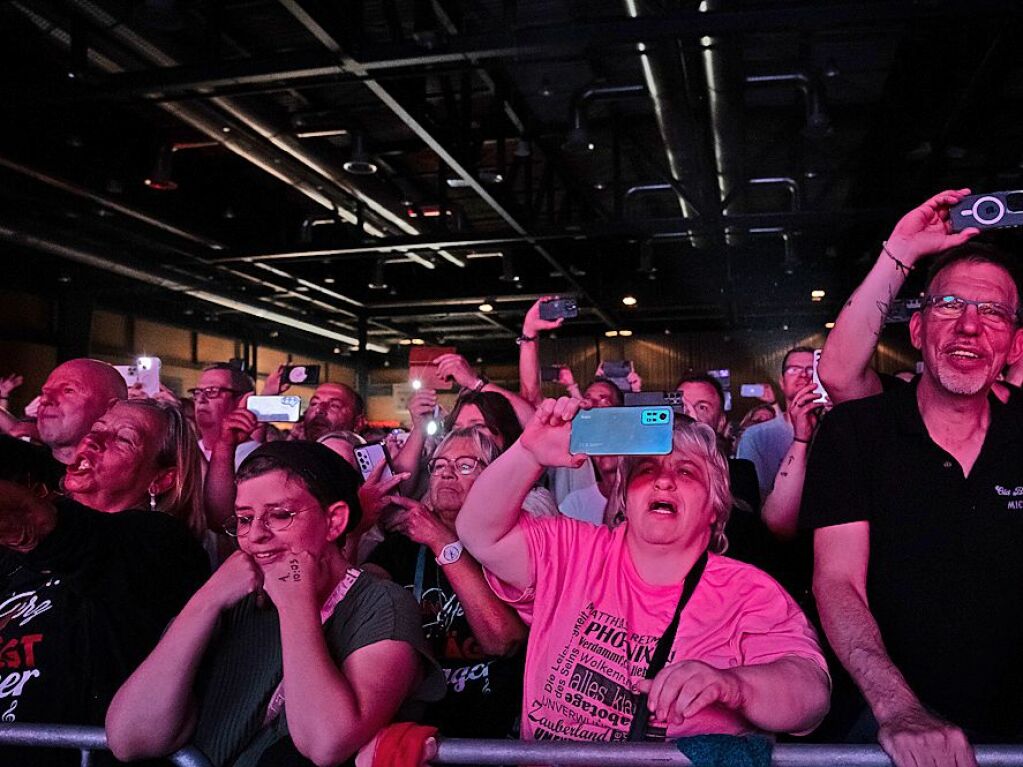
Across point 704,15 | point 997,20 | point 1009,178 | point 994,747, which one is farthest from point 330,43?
point 1009,178

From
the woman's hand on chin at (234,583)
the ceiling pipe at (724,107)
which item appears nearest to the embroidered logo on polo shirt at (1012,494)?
the woman's hand on chin at (234,583)

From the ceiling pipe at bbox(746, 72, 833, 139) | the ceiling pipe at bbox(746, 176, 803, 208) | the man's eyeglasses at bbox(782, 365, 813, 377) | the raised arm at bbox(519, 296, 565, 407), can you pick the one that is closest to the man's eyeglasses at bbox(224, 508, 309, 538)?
the raised arm at bbox(519, 296, 565, 407)

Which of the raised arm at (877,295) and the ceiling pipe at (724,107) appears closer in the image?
the raised arm at (877,295)

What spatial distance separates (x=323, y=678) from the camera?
4.98 feet

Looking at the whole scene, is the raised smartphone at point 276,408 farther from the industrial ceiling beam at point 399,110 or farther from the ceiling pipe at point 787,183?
the ceiling pipe at point 787,183

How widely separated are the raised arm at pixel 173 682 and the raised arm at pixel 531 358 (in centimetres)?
180

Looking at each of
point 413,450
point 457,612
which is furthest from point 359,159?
point 457,612

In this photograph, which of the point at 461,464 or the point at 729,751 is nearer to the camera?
the point at 729,751

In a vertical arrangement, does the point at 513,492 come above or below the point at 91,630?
above

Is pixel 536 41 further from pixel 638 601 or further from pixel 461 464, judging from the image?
pixel 638 601

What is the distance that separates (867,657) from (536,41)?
354cm

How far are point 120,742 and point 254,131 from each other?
5.61 meters

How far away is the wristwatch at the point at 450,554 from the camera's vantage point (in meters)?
2.05

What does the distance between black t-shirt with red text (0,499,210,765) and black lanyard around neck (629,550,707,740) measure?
0.97m
